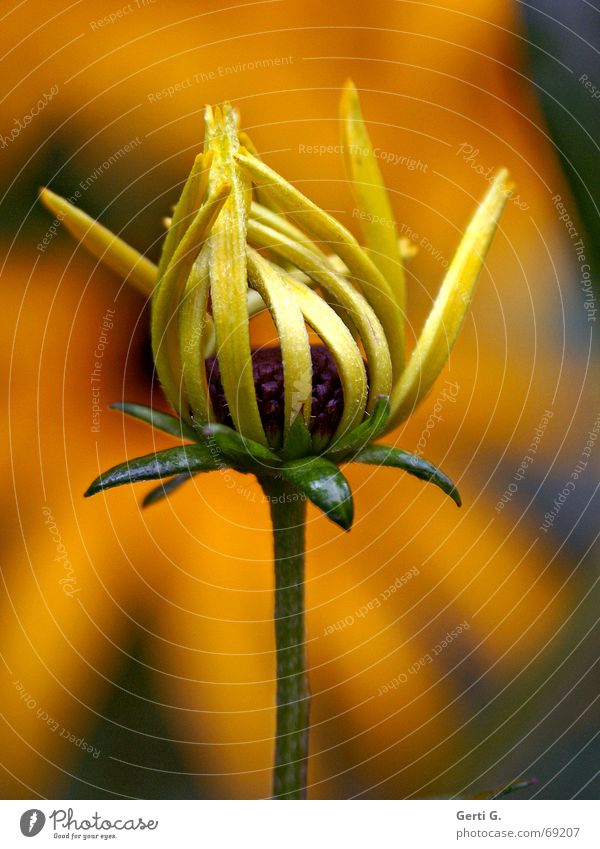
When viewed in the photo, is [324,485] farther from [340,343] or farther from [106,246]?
[106,246]

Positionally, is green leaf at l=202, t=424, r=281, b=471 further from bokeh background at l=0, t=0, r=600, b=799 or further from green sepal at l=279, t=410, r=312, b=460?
bokeh background at l=0, t=0, r=600, b=799

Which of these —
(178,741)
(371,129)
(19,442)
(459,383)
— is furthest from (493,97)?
(178,741)

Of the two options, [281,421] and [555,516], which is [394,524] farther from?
[281,421]

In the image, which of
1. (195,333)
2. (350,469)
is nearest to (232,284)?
(195,333)

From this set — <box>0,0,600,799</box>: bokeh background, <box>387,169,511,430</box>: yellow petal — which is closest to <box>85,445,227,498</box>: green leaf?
<box>387,169,511,430</box>: yellow petal

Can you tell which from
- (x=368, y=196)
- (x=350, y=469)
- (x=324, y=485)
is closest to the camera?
(x=324, y=485)

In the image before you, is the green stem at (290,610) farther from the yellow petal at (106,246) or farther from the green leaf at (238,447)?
the yellow petal at (106,246)
